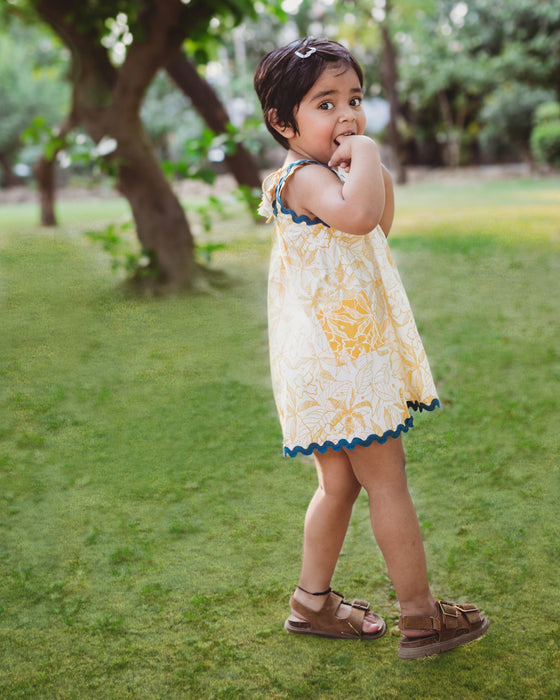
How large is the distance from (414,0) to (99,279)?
45.1 ft

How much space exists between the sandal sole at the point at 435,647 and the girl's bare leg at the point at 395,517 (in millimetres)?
81

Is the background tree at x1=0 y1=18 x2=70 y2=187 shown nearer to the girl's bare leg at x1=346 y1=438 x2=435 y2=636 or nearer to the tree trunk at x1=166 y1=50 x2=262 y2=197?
the tree trunk at x1=166 y1=50 x2=262 y2=197

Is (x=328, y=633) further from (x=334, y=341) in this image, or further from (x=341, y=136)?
(x=341, y=136)

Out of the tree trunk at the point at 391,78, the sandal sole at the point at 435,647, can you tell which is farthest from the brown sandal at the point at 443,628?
the tree trunk at the point at 391,78

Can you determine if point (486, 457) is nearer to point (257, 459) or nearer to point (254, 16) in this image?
point (257, 459)

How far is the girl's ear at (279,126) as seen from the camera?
187 centimetres

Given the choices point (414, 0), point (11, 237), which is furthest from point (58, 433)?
point (414, 0)

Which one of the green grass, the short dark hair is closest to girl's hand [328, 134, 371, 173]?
the short dark hair

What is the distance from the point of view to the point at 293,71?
1798 mm

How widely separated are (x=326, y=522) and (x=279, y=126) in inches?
39.6

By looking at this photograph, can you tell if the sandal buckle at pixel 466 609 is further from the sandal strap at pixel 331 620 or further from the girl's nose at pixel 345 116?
the girl's nose at pixel 345 116

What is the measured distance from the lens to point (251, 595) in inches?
87.9

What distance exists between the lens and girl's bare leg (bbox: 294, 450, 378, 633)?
193cm

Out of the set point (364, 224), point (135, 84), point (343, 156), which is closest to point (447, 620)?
point (364, 224)
